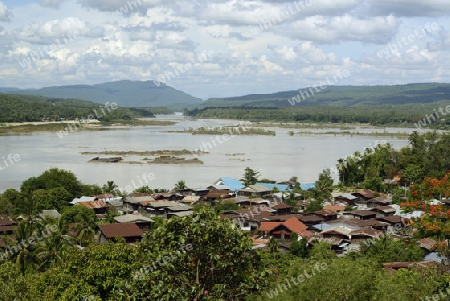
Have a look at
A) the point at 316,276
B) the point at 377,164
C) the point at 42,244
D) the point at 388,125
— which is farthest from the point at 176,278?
the point at 388,125

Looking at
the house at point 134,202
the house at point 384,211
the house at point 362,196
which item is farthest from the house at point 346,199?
the house at point 134,202

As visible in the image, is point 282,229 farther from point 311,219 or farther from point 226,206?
point 226,206

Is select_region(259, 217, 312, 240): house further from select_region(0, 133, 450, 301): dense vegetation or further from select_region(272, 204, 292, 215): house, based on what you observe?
select_region(0, 133, 450, 301): dense vegetation

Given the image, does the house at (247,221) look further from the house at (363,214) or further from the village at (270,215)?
the house at (363,214)

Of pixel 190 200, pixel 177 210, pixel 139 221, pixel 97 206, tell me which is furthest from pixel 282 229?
pixel 97 206

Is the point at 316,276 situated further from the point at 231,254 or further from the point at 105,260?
the point at 105,260

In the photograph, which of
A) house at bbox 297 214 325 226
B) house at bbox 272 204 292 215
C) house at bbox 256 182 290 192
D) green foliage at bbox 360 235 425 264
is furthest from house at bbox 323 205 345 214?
green foliage at bbox 360 235 425 264

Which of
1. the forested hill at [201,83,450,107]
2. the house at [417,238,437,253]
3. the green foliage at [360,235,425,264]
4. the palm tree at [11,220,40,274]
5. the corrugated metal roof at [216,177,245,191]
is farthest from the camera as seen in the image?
the forested hill at [201,83,450,107]
